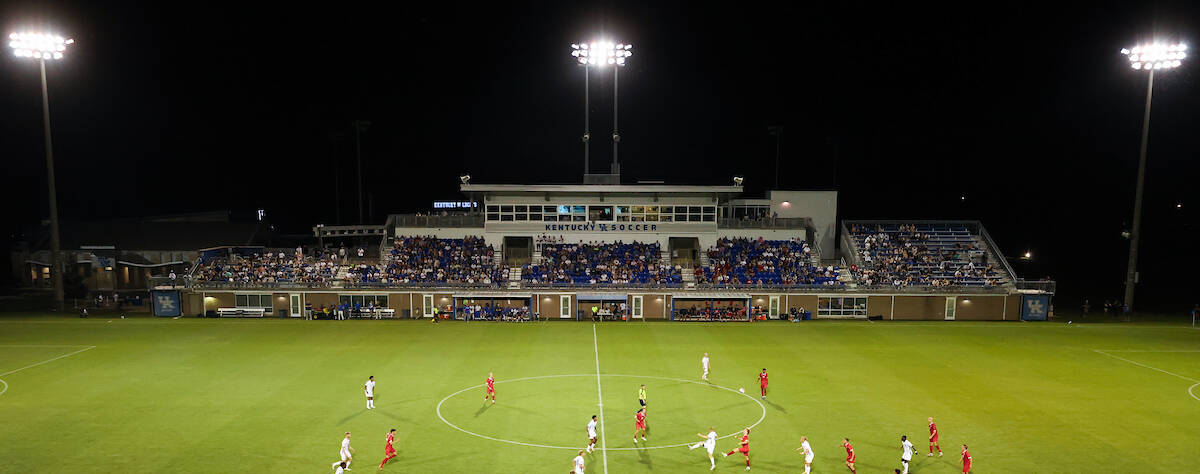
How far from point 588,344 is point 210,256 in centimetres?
3302

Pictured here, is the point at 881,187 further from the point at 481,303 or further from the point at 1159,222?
the point at 481,303

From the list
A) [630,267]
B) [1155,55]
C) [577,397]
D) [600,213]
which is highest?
[1155,55]

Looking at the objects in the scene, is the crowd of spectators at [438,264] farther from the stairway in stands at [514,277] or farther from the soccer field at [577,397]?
the soccer field at [577,397]

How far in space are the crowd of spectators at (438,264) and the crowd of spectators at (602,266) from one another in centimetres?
325

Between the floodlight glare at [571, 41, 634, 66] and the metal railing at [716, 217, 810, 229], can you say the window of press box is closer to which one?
the metal railing at [716, 217, 810, 229]

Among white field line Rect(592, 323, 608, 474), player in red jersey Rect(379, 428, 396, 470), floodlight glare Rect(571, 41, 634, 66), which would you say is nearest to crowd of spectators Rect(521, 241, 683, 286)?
A: white field line Rect(592, 323, 608, 474)

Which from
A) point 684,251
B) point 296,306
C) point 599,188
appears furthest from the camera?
point 684,251

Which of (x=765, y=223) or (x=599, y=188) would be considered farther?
(x=765, y=223)

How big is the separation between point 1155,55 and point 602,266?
127 feet

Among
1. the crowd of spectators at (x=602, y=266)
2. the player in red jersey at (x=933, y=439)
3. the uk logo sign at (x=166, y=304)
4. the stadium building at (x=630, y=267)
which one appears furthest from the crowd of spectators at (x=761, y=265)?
the uk logo sign at (x=166, y=304)

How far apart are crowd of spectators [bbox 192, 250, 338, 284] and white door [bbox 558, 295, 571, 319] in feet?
54.1

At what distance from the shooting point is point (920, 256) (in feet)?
162

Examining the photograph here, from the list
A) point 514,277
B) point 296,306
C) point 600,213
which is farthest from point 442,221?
point 600,213

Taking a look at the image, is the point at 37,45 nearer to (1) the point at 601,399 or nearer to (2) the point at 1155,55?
(1) the point at 601,399
